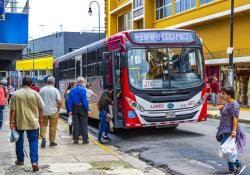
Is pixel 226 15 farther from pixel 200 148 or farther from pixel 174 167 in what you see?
pixel 174 167

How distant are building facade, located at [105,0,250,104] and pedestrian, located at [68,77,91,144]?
16.5 metres

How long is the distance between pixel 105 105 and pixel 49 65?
173ft

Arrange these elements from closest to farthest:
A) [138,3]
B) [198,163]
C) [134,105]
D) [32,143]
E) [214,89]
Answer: [32,143], [198,163], [134,105], [214,89], [138,3]

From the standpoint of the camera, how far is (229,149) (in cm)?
847

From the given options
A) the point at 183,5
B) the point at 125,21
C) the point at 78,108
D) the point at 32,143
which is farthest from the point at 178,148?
A: the point at 125,21

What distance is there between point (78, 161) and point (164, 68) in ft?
16.5

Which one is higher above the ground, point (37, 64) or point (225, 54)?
point (37, 64)

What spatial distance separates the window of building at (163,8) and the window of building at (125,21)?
7.74m

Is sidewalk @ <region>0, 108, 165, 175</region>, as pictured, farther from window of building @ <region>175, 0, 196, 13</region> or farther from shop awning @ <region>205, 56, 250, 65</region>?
window of building @ <region>175, 0, 196, 13</region>

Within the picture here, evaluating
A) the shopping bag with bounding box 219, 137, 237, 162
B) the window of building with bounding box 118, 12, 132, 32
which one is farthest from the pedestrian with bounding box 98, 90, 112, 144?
the window of building with bounding box 118, 12, 132, 32

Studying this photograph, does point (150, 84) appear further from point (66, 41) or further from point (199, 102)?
point (66, 41)

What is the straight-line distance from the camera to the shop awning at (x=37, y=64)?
66.0 m

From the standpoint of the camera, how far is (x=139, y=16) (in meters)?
44.9

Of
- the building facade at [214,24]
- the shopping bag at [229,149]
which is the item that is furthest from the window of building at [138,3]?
the shopping bag at [229,149]
